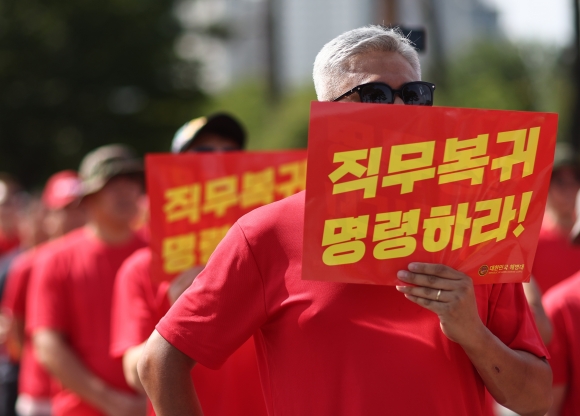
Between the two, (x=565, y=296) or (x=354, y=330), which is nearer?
(x=354, y=330)

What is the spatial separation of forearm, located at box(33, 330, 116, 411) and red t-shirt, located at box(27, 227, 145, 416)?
0.06 metres

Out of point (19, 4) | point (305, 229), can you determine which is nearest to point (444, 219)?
point (305, 229)

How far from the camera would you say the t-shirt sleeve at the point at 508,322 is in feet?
7.13

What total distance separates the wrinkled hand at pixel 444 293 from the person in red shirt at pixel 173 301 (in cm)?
115

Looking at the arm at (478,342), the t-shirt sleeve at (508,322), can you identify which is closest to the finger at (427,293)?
the arm at (478,342)

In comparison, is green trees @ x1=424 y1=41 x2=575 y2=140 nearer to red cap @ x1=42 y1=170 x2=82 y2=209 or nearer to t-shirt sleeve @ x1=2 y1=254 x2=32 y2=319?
red cap @ x1=42 y1=170 x2=82 y2=209

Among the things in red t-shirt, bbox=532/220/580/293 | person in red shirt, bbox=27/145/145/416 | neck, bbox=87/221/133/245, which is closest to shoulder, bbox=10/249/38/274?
person in red shirt, bbox=27/145/145/416

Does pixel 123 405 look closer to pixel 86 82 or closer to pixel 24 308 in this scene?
pixel 24 308

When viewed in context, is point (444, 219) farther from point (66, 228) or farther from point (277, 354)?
point (66, 228)

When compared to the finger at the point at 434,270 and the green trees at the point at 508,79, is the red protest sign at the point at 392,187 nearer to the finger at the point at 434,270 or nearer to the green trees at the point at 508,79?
the finger at the point at 434,270

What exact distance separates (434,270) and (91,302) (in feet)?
10.4

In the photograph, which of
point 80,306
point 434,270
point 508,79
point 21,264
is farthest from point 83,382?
point 508,79

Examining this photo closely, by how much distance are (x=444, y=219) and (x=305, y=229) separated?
32 centimetres

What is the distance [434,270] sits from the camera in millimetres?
1954
